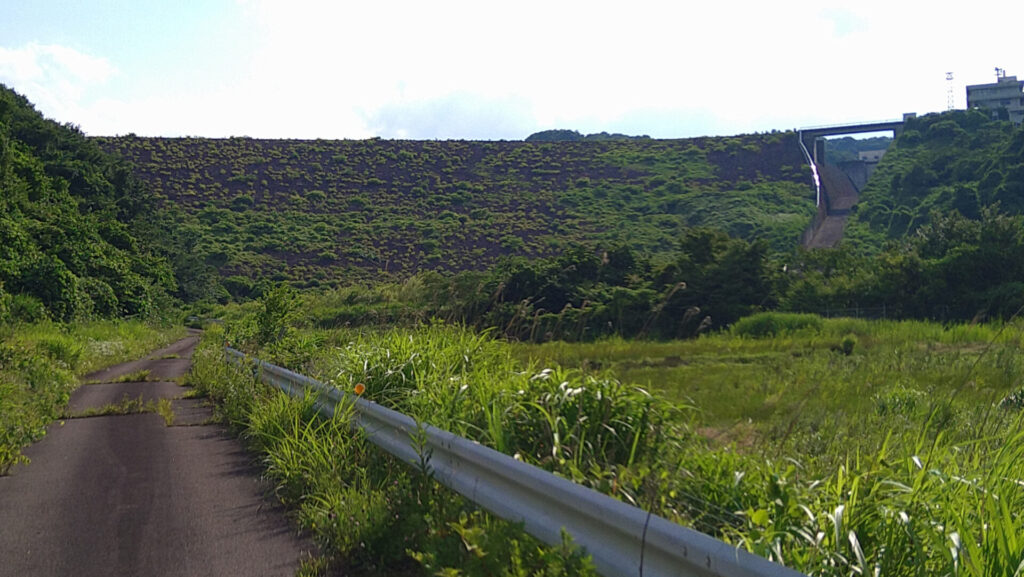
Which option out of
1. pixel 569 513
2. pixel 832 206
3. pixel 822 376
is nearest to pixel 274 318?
pixel 822 376

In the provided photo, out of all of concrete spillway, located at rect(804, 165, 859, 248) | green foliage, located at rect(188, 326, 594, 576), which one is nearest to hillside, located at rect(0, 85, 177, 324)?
green foliage, located at rect(188, 326, 594, 576)

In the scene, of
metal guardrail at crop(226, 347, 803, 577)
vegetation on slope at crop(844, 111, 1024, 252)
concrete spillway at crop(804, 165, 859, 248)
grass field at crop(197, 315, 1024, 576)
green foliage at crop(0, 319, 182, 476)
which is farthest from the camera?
concrete spillway at crop(804, 165, 859, 248)

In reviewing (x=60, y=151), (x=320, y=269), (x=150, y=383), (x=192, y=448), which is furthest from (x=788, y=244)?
(x=192, y=448)

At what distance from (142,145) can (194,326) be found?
154 ft

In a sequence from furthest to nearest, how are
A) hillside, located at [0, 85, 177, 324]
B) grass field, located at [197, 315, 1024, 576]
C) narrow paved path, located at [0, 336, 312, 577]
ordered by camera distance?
hillside, located at [0, 85, 177, 324]
narrow paved path, located at [0, 336, 312, 577]
grass field, located at [197, 315, 1024, 576]

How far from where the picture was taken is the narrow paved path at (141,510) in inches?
198

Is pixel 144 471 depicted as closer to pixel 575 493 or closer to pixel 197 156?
pixel 575 493

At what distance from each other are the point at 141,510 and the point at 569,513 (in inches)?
148

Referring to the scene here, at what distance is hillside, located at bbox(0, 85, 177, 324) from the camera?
28.9 metres

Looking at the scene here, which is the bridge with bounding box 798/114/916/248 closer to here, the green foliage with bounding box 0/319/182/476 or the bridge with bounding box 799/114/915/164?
the bridge with bounding box 799/114/915/164

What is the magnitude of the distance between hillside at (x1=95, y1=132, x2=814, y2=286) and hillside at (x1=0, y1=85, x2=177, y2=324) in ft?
46.7

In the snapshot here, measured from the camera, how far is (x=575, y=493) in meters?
3.80

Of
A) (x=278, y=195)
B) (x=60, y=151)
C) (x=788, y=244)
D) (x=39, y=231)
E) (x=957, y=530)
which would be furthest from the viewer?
(x=278, y=195)

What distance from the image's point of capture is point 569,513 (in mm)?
3924
